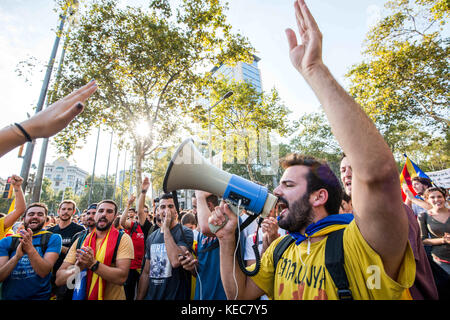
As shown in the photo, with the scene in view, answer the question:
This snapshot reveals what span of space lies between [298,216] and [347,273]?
44cm

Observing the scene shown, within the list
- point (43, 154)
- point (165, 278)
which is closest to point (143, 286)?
point (165, 278)

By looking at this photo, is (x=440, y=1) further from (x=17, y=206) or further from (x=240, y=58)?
(x=17, y=206)

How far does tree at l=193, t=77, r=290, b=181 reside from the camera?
1670 centimetres

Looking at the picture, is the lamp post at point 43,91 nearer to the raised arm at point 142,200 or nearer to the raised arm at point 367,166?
the raised arm at point 142,200

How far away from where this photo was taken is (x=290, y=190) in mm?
A: 1641

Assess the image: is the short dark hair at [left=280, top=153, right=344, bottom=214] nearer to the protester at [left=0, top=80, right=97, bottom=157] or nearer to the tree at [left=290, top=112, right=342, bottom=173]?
the protester at [left=0, top=80, right=97, bottom=157]

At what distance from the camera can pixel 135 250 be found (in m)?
4.63

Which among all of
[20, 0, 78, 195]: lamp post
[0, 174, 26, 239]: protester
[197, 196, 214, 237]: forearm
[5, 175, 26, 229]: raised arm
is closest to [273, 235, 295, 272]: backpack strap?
[197, 196, 214, 237]: forearm

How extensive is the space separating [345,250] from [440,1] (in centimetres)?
1189

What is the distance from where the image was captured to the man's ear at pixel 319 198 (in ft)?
5.19

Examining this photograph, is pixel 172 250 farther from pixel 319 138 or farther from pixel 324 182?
pixel 319 138

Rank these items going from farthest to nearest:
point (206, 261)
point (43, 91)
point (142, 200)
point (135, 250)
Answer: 1. point (43, 91)
2. point (135, 250)
3. point (142, 200)
4. point (206, 261)

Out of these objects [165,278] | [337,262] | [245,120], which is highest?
[245,120]

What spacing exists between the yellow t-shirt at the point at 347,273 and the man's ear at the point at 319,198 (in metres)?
0.27
